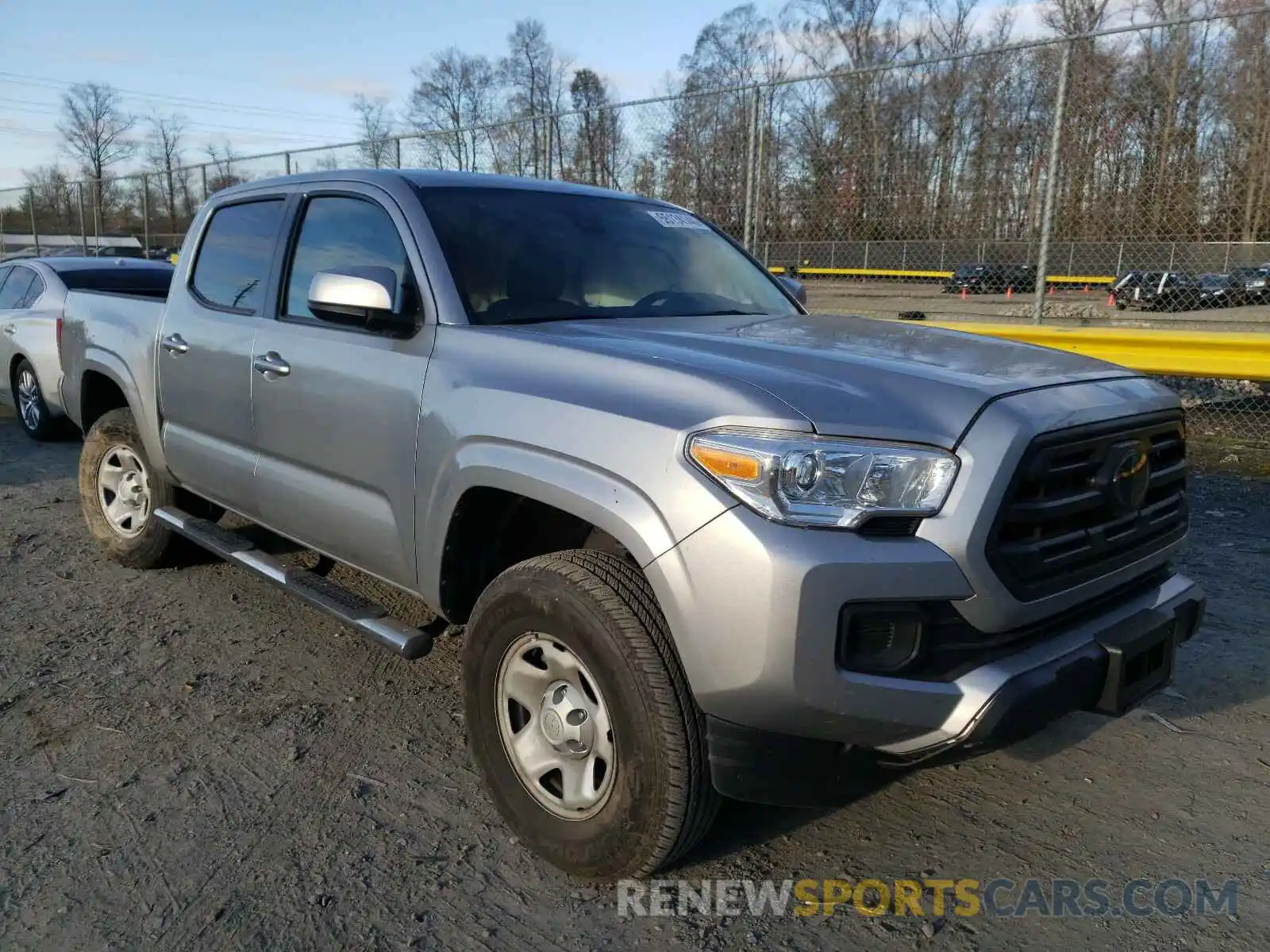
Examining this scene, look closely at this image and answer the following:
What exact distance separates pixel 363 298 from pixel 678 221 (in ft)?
5.24

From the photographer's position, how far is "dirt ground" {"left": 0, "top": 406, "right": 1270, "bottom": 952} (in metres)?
2.38

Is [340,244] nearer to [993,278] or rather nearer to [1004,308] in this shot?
[1004,308]

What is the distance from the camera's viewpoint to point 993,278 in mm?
8117

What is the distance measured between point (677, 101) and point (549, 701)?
25.3ft

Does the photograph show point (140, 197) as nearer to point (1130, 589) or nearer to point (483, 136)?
point (483, 136)

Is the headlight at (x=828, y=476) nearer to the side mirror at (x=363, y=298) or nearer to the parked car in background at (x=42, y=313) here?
the side mirror at (x=363, y=298)

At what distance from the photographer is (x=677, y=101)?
9.12 metres

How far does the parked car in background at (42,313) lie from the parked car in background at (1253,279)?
8.67 metres

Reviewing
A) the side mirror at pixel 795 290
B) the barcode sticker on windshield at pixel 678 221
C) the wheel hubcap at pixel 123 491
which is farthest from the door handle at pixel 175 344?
the side mirror at pixel 795 290

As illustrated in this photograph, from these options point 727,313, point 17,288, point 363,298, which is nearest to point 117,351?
point 363,298

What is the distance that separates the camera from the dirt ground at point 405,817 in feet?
7.80

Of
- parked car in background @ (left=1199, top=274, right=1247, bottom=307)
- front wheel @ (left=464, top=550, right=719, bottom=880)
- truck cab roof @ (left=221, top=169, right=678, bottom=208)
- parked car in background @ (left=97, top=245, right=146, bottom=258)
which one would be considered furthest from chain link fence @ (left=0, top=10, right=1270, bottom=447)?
parked car in background @ (left=97, top=245, right=146, bottom=258)

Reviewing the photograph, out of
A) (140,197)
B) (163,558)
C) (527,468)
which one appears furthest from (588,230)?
(140,197)

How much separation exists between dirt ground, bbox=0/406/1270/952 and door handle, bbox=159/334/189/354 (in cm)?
122
